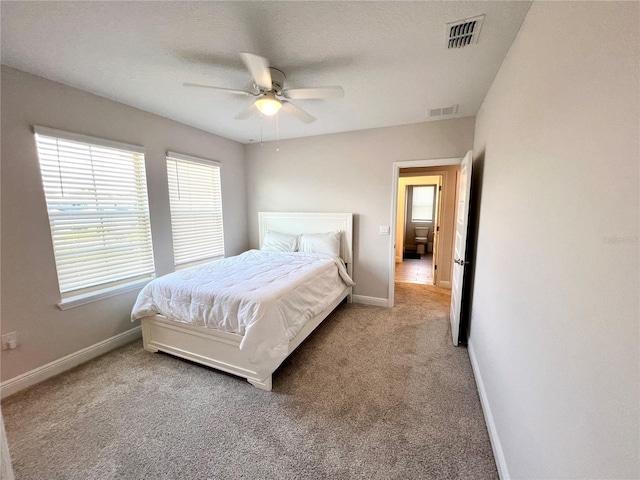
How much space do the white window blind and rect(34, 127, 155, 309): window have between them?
15.8 inches

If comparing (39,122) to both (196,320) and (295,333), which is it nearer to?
(196,320)

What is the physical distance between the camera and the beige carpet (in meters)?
1.43

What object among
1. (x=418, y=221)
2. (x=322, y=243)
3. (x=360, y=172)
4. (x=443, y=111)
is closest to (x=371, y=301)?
(x=322, y=243)

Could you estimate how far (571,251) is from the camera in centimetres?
86

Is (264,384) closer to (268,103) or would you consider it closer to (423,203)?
(268,103)

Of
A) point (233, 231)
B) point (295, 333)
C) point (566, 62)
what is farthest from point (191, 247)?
point (566, 62)

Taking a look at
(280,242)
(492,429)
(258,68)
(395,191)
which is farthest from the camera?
(280,242)

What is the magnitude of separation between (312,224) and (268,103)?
2083 millimetres

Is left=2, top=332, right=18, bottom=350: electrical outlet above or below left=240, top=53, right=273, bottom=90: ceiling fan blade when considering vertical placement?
below

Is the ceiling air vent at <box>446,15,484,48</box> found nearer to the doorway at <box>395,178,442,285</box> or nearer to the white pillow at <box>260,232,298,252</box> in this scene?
the white pillow at <box>260,232,298,252</box>

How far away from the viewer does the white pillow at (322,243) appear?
11.8 ft

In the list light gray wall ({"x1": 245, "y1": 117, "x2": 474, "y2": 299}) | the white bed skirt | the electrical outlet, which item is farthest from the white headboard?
the electrical outlet

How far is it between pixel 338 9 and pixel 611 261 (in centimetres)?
170

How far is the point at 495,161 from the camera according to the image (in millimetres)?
1952
